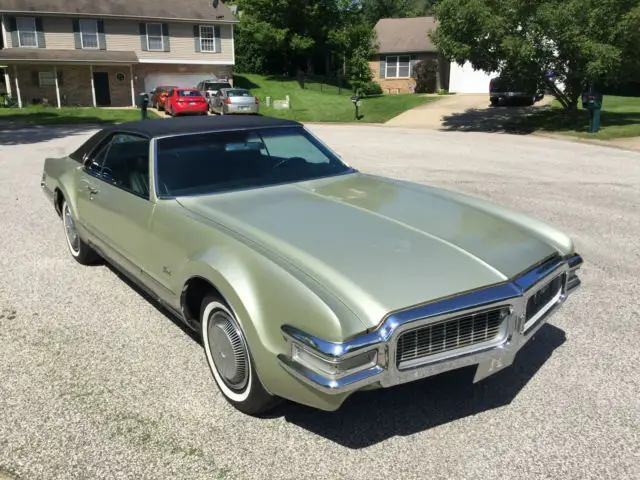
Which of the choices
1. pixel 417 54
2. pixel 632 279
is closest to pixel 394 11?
pixel 417 54

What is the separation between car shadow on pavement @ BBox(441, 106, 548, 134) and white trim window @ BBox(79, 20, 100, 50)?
23.0 metres

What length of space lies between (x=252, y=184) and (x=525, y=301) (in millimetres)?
2112

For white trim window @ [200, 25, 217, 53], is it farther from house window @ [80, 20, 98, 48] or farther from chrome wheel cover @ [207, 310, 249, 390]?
chrome wheel cover @ [207, 310, 249, 390]

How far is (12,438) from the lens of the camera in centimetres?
293

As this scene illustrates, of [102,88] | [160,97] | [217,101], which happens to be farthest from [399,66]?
[102,88]

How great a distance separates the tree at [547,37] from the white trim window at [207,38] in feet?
68.4

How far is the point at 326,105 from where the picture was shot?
108 feet

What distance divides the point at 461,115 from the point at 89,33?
23906 millimetres

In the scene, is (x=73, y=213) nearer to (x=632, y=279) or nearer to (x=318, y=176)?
(x=318, y=176)

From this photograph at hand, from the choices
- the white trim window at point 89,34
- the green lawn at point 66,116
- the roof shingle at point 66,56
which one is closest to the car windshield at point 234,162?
the green lawn at point 66,116

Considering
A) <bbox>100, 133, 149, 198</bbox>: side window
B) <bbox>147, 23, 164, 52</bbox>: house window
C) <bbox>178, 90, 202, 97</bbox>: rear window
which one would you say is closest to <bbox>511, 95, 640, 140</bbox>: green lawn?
<bbox>178, 90, 202, 97</bbox>: rear window

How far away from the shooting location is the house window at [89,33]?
1387 inches

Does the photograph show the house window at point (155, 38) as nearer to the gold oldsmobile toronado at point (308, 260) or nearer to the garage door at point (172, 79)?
the garage door at point (172, 79)

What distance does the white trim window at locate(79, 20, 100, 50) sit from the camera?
35.2m
